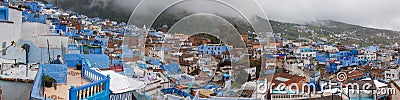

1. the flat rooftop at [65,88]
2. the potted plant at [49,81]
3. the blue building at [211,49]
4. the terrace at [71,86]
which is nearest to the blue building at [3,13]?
the flat rooftop at [65,88]

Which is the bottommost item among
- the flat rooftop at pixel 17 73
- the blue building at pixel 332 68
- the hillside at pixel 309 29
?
the blue building at pixel 332 68

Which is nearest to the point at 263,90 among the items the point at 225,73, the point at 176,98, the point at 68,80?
the point at 225,73

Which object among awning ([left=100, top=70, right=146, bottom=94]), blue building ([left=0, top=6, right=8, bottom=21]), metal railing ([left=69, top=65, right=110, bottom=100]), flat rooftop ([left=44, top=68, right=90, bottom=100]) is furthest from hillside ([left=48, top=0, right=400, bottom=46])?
metal railing ([left=69, top=65, right=110, bottom=100])

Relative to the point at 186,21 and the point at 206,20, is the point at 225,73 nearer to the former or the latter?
the point at 206,20

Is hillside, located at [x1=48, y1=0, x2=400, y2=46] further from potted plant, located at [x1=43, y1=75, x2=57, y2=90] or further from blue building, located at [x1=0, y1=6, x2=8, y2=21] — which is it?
potted plant, located at [x1=43, y1=75, x2=57, y2=90]

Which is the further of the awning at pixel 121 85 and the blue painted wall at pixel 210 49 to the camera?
the blue painted wall at pixel 210 49

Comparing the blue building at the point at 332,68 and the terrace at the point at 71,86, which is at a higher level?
the terrace at the point at 71,86

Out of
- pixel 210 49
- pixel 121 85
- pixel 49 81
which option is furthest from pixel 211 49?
pixel 49 81

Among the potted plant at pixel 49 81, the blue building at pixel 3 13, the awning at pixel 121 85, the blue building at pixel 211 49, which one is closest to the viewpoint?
the potted plant at pixel 49 81

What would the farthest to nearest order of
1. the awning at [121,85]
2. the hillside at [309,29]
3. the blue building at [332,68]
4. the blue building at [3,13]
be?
the hillside at [309,29] → the blue building at [332,68] → the blue building at [3,13] → the awning at [121,85]

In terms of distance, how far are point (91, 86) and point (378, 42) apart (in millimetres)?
59675

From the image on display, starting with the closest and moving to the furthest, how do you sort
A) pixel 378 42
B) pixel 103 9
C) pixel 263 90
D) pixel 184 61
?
pixel 263 90, pixel 184 61, pixel 103 9, pixel 378 42

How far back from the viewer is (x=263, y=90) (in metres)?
11.7

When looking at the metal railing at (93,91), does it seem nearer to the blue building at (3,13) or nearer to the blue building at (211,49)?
the blue building at (3,13)
